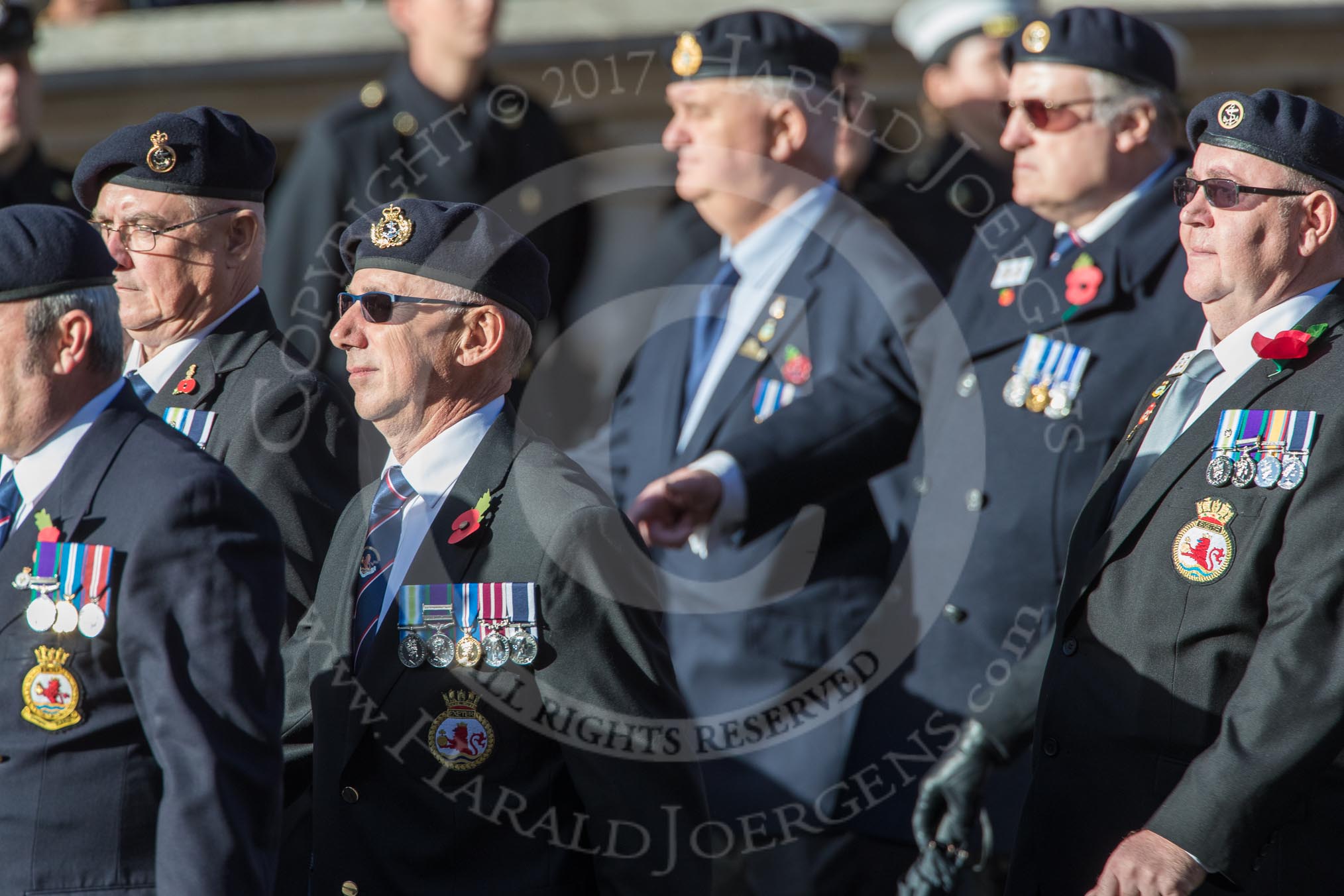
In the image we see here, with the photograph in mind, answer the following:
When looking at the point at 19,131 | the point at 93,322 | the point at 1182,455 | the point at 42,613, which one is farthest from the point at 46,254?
the point at 19,131

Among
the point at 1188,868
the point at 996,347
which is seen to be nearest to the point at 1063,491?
the point at 996,347

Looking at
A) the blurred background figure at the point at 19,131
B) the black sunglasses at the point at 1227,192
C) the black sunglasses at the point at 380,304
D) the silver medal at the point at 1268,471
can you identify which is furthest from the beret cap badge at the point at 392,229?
the blurred background figure at the point at 19,131

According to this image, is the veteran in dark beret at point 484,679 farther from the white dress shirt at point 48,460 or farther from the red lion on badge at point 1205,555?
the red lion on badge at point 1205,555

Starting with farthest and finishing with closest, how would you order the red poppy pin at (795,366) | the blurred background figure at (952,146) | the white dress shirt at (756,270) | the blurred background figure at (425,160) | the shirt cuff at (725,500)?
the blurred background figure at (952,146), the blurred background figure at (425,160), the white dress shirt at (756,270), the red poppy pin at (795,366), the shirt cuff at (725,500)

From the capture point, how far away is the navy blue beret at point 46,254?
3219 mm

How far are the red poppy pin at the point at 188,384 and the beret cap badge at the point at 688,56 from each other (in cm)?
186

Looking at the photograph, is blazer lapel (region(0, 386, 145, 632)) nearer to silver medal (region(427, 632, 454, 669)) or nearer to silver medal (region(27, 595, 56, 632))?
silver medal (region(27, 595, 56, 632))

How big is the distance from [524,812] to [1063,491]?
181 cm

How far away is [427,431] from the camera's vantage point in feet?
12.0

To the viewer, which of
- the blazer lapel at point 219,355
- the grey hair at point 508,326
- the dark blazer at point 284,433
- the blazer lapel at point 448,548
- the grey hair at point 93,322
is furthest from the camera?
the blazer lapel at point 219,355

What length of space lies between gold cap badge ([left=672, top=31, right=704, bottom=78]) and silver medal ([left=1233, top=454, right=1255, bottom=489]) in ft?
7.97

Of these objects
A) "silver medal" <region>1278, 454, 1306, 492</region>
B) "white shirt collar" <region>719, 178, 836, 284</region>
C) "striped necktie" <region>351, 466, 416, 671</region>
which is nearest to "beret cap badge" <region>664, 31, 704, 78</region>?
"white shirt collar" <region>719, 178, 836, 284</region>

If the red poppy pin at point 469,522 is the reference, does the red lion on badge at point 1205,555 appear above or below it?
above

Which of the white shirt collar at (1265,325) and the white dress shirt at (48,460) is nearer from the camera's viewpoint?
the white dress shirt at (48,460)
